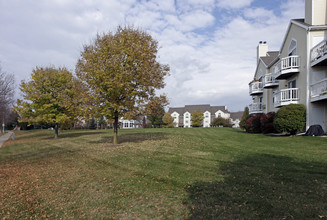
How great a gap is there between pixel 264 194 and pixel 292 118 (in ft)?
44.4

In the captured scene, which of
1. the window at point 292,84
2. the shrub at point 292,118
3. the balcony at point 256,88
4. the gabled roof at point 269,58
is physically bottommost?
the shrub at point 292,118

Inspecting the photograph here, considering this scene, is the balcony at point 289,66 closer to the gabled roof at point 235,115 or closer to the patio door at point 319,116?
the patio door at point 319,116

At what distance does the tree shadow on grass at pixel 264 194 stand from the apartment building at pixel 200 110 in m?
84.2

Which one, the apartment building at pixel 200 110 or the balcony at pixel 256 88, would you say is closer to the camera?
the balcony at pixel 256 88

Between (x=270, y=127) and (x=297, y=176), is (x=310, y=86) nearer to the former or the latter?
(x=270, y=127)

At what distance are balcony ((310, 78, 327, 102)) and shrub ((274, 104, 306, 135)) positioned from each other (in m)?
1.19

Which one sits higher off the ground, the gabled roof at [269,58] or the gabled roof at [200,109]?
the gabled roof at [269,58]

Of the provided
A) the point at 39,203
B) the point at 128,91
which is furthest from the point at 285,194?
the point at 128,91

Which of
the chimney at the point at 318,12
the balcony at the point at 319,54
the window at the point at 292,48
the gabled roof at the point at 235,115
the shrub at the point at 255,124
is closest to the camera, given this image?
the balcony at the point at 319,54

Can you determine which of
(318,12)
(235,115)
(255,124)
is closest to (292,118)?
(255,124)

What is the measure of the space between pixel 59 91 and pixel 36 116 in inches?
145

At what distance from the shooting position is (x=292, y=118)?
16.5m

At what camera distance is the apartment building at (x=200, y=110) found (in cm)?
9175

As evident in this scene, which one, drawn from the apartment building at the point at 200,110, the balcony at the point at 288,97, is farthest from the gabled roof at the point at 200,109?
the balcony at the point at 288,97
